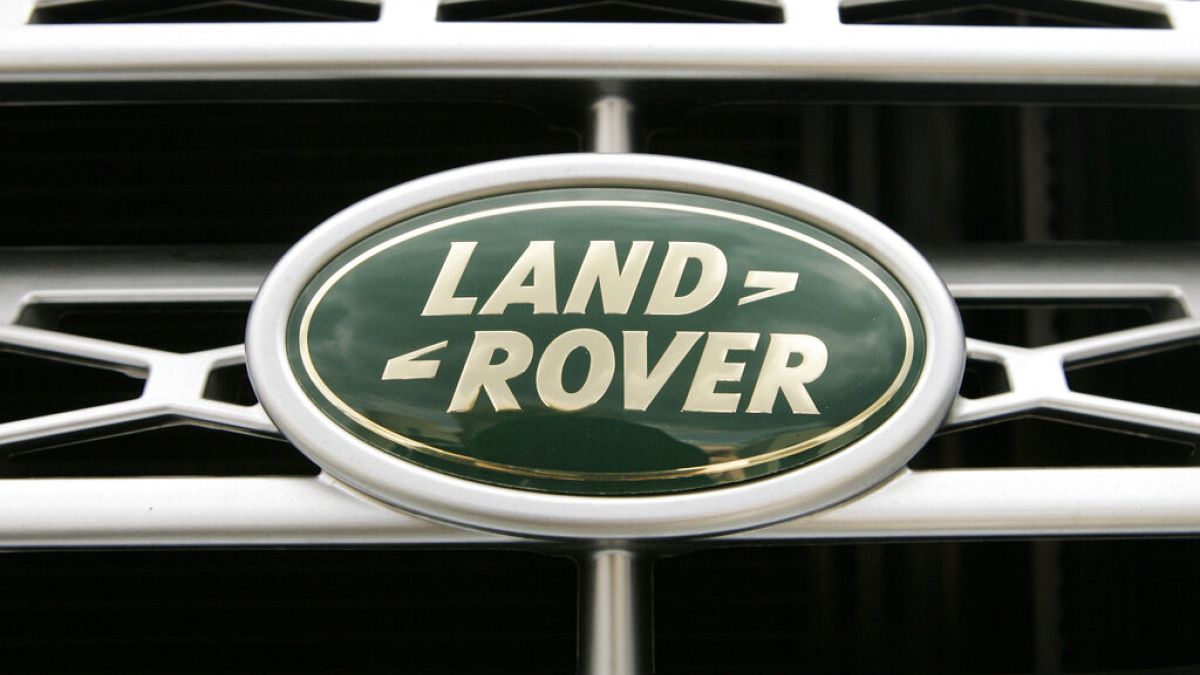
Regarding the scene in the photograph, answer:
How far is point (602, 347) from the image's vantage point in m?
1.04

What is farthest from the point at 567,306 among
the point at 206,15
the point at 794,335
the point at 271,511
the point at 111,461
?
the point at 111,461

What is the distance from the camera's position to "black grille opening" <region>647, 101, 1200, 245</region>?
146 centimetres

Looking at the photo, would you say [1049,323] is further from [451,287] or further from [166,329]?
[166,329]

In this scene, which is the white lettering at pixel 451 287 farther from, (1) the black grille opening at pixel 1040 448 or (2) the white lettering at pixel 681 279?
(1) the black grille opening at pixel 1040 448

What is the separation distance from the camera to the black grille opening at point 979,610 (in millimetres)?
1526

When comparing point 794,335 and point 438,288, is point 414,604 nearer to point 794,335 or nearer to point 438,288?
point 438,288

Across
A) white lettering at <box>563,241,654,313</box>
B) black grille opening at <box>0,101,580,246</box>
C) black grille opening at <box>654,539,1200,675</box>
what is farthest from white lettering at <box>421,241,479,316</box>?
black grille opening at <box>654,539,1200,675</box>

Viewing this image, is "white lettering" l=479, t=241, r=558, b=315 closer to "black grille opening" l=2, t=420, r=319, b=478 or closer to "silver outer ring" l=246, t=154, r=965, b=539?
"silver outer ring" l=246, t=154, r=965, b=539

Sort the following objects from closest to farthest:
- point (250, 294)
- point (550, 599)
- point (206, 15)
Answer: point (250, 294)
point (206, 15)
point (550, 599)

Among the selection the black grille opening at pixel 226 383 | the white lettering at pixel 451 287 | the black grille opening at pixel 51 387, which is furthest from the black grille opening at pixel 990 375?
the black grille opening at pixel 51 387

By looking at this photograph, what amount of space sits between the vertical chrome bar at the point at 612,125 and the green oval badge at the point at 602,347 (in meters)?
0.09

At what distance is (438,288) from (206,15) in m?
0.61

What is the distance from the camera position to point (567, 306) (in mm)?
1047

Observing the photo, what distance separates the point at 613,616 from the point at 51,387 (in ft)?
3.00
